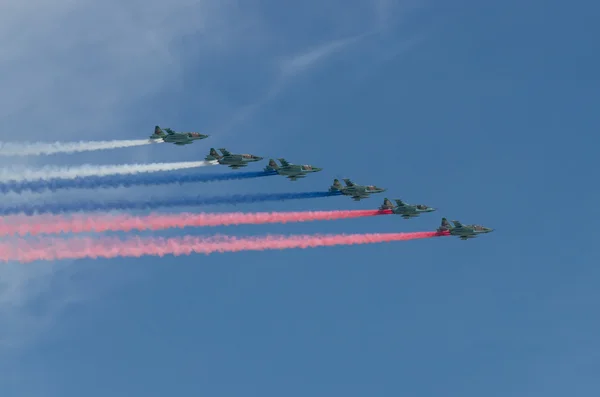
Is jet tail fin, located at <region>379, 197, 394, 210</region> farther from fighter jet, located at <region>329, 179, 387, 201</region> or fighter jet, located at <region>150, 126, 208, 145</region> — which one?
fighter jet, located at <region>150, 126, 208, 145</region>

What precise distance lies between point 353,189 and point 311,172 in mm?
7599

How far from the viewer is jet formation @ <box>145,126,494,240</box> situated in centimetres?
16012

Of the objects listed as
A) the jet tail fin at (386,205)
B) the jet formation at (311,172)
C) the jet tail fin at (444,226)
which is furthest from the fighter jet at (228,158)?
the jet tail fin at (444,226)

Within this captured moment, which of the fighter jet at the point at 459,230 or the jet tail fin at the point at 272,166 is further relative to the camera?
the fighter jet at the point at 459,230

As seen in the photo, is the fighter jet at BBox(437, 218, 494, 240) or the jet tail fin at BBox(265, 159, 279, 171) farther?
the fighter jet at BBox(437, 218, 494, 240)

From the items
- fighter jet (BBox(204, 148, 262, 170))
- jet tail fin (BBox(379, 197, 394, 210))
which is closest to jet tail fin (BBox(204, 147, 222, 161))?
fighter jet (BBox(204, 148, 262, 170))

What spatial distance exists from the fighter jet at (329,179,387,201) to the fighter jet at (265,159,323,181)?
16.7ft

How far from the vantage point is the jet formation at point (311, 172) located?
160 m

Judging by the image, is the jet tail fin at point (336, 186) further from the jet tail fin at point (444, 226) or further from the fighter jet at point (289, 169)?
the jet tail fin at point (444, 226)

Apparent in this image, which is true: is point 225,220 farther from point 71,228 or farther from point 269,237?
point 71,228

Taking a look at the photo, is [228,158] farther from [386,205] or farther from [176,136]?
[386,205]

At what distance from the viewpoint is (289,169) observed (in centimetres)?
16400

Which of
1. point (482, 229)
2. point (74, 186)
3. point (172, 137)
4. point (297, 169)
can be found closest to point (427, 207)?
point (482, 229)

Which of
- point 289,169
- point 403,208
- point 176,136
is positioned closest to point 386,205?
point 403,208
